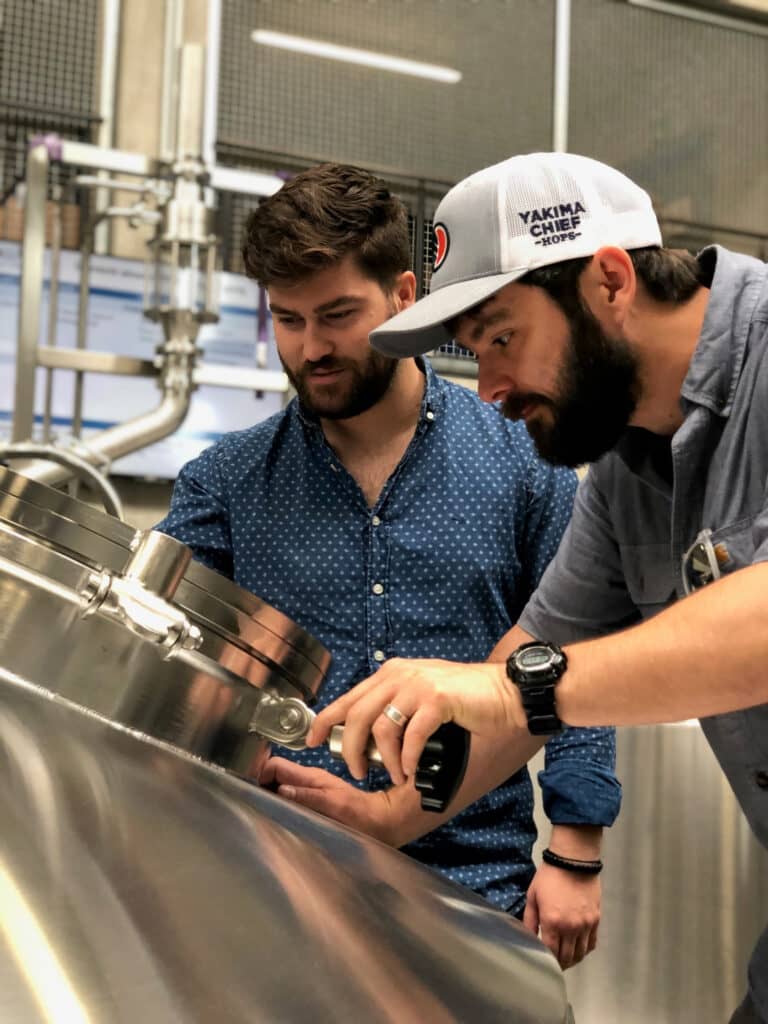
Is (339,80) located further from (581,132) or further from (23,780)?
(23,780)

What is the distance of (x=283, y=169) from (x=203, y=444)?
0.92 metres

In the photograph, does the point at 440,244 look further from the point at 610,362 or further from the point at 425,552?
the point at 425,552

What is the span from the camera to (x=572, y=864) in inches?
44.9

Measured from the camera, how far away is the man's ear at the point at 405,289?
4.16 ft

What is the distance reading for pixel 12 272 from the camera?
323cm

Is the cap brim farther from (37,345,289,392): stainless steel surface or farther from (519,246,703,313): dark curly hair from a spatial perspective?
(37,345,289,392): stainless steel surface

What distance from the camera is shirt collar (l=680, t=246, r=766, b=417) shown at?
2.92ft

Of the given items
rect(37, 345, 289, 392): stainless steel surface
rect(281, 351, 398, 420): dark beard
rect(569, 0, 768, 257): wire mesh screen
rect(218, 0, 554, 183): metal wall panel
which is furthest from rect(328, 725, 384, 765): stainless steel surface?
rect(569, 0, 768, 257): wire mesh screen

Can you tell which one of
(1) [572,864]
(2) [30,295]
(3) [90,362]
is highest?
(2) [30,295]

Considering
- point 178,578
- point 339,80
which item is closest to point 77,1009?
point 178,578

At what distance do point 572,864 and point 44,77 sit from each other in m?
3.02

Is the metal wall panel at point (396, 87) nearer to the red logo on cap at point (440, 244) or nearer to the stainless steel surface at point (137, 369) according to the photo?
the stainless steel surface at point (137, 369)

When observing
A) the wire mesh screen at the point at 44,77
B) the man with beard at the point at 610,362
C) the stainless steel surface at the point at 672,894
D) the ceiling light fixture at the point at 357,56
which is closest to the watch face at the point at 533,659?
the man with beard at the point at 610,362

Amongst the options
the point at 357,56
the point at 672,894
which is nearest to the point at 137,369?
the point at 357,56
